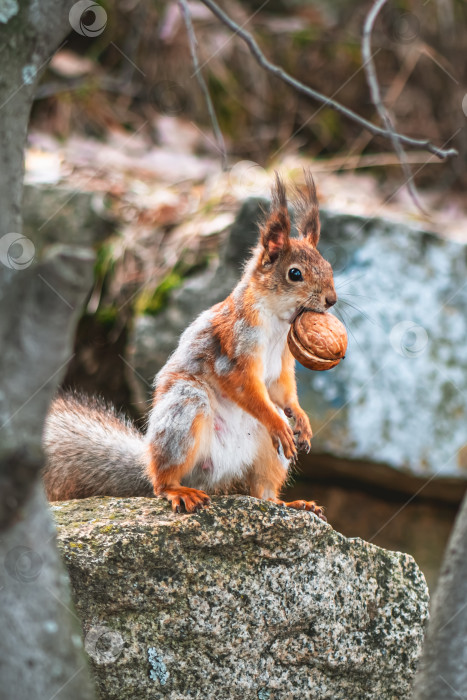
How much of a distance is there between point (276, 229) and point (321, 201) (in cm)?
237

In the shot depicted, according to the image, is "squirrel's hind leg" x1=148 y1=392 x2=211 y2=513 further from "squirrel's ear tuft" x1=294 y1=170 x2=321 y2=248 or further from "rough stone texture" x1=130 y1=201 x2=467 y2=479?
"rough stone texture" x1=130 y1=201 x2=467 y2=479

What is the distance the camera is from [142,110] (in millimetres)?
6484

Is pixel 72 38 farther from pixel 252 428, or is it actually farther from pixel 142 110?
pixel 252 428

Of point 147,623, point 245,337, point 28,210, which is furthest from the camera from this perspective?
point 28,210

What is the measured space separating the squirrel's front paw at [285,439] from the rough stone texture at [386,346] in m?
1.59

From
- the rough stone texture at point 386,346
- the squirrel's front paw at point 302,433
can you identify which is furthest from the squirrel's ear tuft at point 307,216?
the rough stone texture at point 386,346

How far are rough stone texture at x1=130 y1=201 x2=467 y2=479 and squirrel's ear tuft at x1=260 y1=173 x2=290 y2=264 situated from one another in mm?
1455

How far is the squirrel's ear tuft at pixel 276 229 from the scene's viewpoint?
278cm

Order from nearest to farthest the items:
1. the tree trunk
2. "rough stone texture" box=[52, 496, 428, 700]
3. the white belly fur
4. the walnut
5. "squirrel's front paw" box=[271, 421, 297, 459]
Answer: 1. the tree trunk
2. "rough stone texture" box=[52, 496, 428, 700]
3. the walnut
4. "squirrel's front paw" box=[271, 421, 297, 459]
5. the white belly fur

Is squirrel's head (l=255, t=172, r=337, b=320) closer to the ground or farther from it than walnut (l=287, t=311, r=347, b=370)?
farther from it

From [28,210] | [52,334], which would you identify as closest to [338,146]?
[28,210]

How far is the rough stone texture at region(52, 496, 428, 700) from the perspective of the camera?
2.18 m

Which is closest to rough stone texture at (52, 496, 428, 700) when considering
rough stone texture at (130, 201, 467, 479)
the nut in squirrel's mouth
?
the nut in squirrel's mouth

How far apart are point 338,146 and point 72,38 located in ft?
7.14
